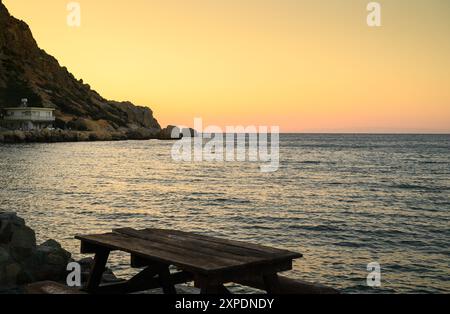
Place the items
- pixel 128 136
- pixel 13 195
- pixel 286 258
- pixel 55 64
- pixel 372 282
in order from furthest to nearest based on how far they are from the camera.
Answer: pixel 55 64, pixel 128 136, pixel 13 195, pixel 372 282, pixel 286 258

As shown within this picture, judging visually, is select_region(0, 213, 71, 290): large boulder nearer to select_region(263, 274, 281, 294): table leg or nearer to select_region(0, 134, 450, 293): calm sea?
select_region(0, 134, 450, 293): calm sea

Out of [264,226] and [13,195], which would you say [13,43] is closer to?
[13,195]

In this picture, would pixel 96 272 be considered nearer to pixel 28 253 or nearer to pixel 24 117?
pixel 28 253

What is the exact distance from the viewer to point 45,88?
16000 centimetres

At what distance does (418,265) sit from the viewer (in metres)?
16.8

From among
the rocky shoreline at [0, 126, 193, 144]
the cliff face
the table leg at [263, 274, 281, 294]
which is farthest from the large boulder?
the cliff face

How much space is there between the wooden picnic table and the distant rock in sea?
440 feet

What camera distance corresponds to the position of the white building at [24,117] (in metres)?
119

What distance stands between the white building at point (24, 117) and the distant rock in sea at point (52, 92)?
10.2m

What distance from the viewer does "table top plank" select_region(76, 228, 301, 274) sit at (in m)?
5.05

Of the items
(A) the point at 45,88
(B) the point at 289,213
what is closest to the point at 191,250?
(B) the point at 289,213
